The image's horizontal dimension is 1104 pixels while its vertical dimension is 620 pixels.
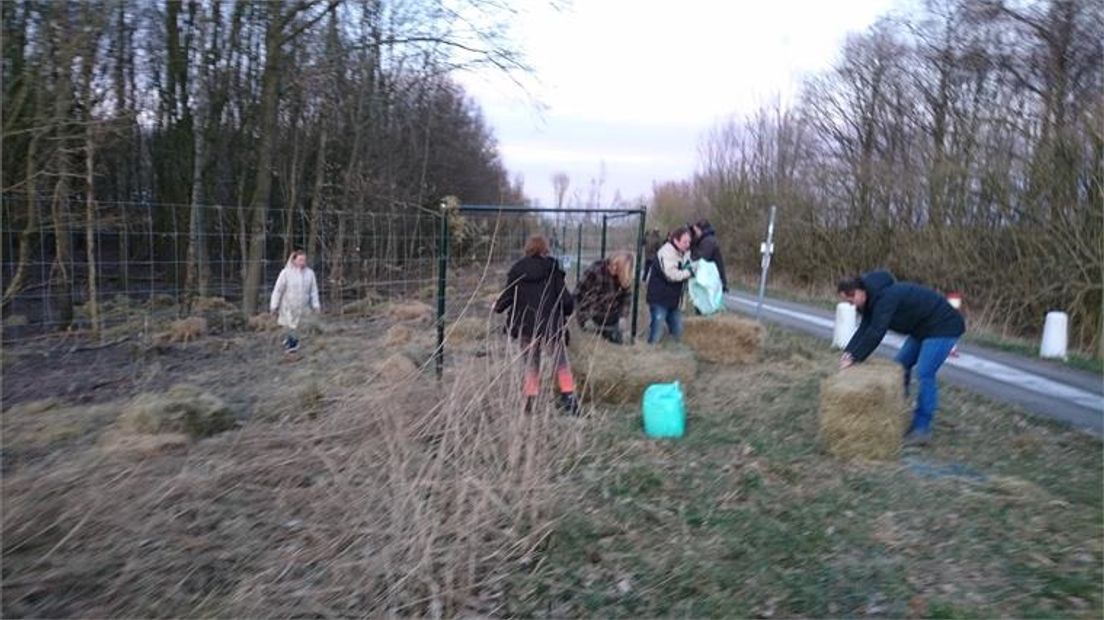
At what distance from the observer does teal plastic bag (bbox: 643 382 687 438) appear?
6.72 m

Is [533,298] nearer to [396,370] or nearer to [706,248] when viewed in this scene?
[396,370]

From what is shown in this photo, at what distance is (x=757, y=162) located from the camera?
3167cm

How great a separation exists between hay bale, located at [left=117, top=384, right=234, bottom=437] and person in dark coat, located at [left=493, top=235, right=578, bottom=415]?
96.1 inches

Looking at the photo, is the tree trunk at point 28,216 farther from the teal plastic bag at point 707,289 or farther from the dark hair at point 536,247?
the teal plastic bag at point 707,289

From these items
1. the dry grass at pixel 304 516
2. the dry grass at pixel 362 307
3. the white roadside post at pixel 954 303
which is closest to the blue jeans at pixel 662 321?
the white roadside post at pixel 954 303

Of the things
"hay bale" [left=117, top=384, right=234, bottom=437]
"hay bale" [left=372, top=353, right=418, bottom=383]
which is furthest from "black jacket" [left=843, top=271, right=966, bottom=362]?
"hay bale" [left=117, top=384, right=234, bottom=437]

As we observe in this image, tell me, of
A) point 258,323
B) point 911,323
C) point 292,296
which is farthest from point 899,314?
point 258,323

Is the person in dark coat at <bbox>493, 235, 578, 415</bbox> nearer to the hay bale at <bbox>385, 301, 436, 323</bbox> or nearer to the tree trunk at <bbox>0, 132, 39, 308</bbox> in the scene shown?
the hay bale at <bbox>385, 301, 436, 323</bbox>

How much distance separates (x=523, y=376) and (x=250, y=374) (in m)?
4.79

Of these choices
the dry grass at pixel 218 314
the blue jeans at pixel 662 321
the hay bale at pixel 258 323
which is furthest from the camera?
the dry grass at pixel 218 314

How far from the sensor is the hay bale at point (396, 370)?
20.6 feet

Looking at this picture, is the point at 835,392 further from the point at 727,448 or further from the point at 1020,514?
the point at 1020,514

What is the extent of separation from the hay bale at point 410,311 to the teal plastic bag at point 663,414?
5132mm

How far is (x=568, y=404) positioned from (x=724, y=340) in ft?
10.7
